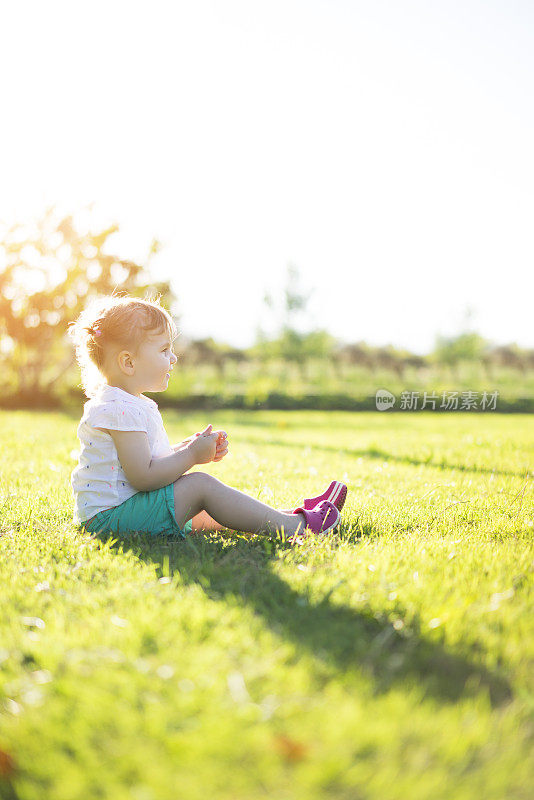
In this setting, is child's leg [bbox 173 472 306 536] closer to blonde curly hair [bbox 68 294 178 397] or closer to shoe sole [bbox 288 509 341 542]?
shoe sole [bbox 288 509 341 542]

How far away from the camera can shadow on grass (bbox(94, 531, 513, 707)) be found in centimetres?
149

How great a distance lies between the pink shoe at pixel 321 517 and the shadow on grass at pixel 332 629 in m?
0.27

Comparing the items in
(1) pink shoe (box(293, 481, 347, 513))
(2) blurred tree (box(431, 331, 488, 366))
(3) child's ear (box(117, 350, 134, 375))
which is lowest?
(1) pink shoe (box(293, 481, 347, 513))

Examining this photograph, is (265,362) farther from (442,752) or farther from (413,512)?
(442,752)

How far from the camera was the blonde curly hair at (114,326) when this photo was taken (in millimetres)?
2756

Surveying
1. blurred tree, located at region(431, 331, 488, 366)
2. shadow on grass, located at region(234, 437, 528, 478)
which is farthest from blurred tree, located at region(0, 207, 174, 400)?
blurred tree, located at region(431, 331, 488, 366)

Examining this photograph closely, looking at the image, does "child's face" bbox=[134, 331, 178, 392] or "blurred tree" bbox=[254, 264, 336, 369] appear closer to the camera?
"child's face" bbox=[134, 331, 178, 392]

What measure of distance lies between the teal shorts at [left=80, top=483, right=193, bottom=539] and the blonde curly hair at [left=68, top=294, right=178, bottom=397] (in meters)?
0.58

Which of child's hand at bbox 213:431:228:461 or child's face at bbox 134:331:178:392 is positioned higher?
child's face at bbox 134:331:178:392

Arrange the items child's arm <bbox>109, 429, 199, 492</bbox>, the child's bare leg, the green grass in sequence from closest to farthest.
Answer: the green grass → child's arm <bbox>109, 429, 199, 492</bbox> → the child's bare leg

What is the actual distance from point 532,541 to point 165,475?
66.8 inches

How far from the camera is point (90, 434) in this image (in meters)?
2.74

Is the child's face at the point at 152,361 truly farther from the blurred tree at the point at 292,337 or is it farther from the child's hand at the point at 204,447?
the blurred tree at the point at 292,337

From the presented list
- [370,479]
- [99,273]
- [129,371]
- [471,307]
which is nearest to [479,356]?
[471,307]
